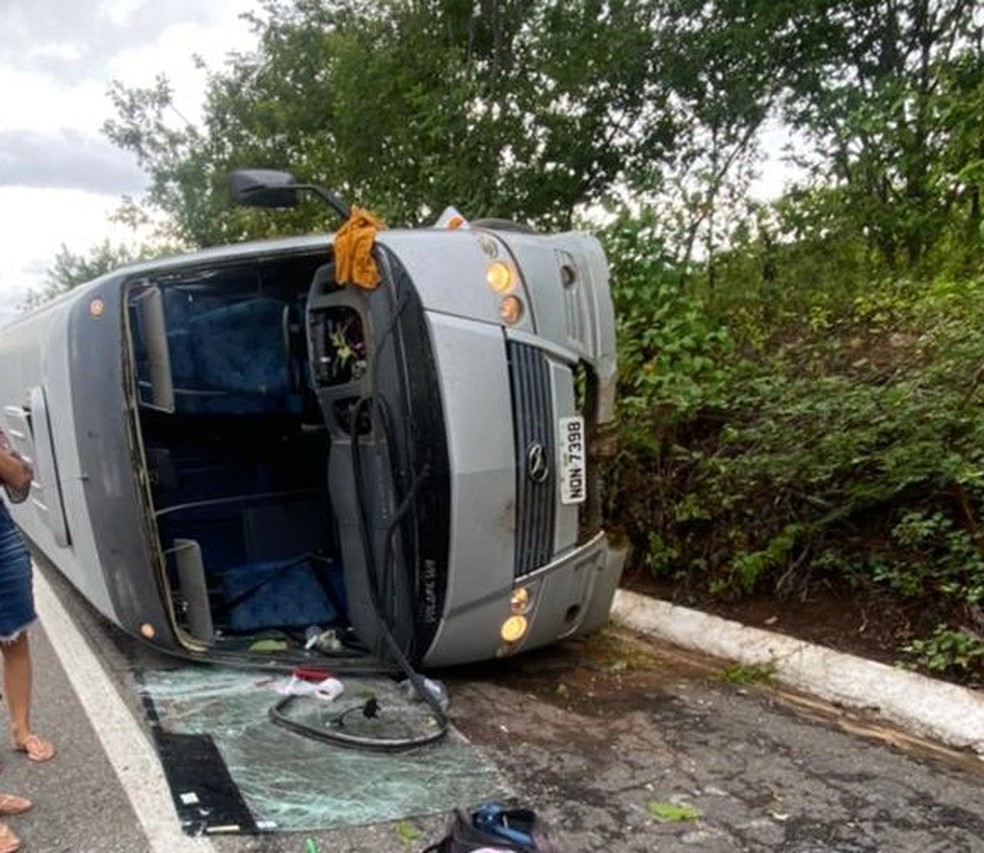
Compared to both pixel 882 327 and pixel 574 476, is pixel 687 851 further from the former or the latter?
pixel 882 327

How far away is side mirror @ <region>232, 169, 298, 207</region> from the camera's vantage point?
3654 millimetres

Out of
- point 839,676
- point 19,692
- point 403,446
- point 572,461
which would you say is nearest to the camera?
point 19,692

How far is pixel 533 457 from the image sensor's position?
3533mm

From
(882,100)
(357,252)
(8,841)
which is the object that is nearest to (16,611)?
(8,841)

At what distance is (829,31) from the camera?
7621 millimetres

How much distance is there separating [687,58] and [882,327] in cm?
386

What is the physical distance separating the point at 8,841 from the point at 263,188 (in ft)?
8.29

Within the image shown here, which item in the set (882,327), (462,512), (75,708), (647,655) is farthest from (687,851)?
(882,327)

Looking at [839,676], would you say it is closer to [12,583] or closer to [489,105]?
[12,583]

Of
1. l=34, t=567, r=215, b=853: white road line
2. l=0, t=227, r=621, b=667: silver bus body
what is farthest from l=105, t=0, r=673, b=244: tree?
l=34, t=567, r=215, b=853: white road line

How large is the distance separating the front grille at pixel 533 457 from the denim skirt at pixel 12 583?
1.79m

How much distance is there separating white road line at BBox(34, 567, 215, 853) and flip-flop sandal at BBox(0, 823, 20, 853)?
1.03 ft

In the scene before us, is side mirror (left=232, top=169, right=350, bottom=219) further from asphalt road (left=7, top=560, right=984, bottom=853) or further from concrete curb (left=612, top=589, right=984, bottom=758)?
concrete curb (left=612, top=589, right=984, bottom=758)

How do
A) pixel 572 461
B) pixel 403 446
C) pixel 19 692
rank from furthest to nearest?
pixel 572 461
pixel 403 446
pixel 19 692
